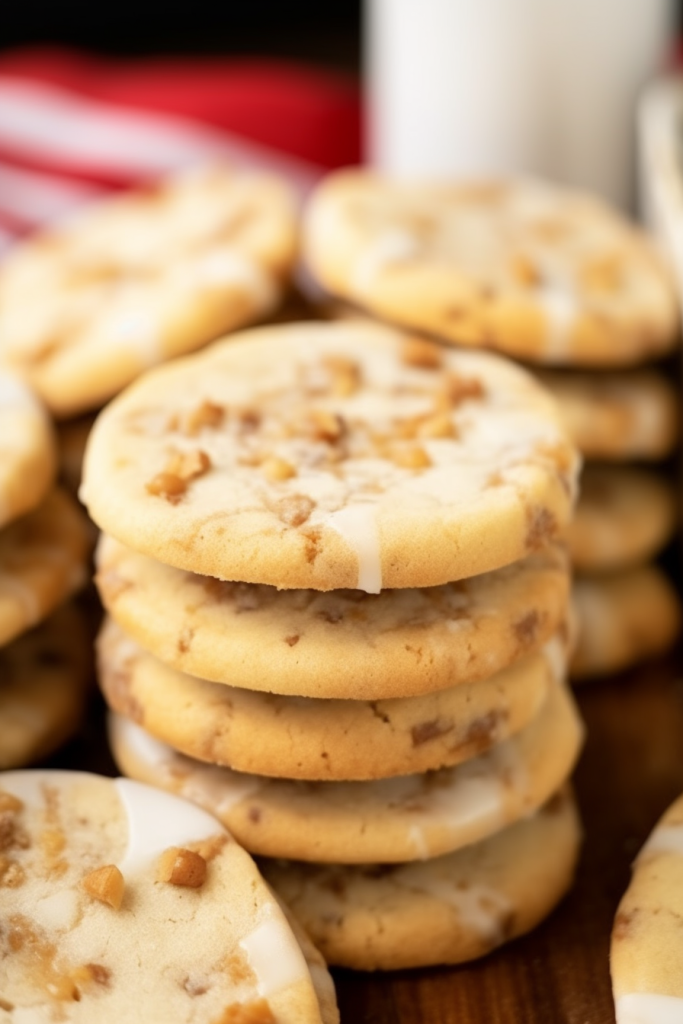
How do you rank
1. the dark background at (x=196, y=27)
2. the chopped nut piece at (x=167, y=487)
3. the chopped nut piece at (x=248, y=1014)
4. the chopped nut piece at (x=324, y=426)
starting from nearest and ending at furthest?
the chopped nut piece at (x=248, y=1014) < the chopped nut piece at (x=167, y=487) < the chopped nut piece at (x=324, y=426) < the dark background at (x=196, y=27)

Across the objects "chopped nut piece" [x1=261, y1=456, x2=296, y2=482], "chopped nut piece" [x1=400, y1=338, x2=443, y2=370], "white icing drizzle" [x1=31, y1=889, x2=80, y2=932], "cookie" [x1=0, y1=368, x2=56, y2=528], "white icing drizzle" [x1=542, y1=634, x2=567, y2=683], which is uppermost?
"chopped nut piece" [x1=261, y1=456, x2=296, y2=482]

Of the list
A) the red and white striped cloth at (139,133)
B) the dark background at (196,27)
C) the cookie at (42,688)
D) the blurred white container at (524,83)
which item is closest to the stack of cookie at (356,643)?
the cookie at (42,688)

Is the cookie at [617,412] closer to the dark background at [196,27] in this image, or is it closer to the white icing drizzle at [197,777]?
the white icing drizzle at [197,777]

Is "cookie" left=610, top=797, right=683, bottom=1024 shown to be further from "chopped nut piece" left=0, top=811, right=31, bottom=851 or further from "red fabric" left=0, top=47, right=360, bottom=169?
"red fabric" left=0, top=47, right=360, bottom=169

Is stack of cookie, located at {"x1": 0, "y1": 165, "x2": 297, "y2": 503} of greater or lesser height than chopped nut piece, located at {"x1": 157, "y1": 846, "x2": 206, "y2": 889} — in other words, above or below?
above

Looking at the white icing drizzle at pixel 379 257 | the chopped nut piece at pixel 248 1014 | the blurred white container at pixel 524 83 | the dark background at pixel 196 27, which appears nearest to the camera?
the chopped nut piece at pixel 248 1014

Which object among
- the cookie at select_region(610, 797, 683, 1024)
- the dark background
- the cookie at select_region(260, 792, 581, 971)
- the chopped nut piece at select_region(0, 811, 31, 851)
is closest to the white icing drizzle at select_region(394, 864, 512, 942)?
the cookie at select_region(260, 792, 581, 971)

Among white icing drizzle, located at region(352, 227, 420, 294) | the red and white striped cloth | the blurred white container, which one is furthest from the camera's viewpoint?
the red and white striped cloth
